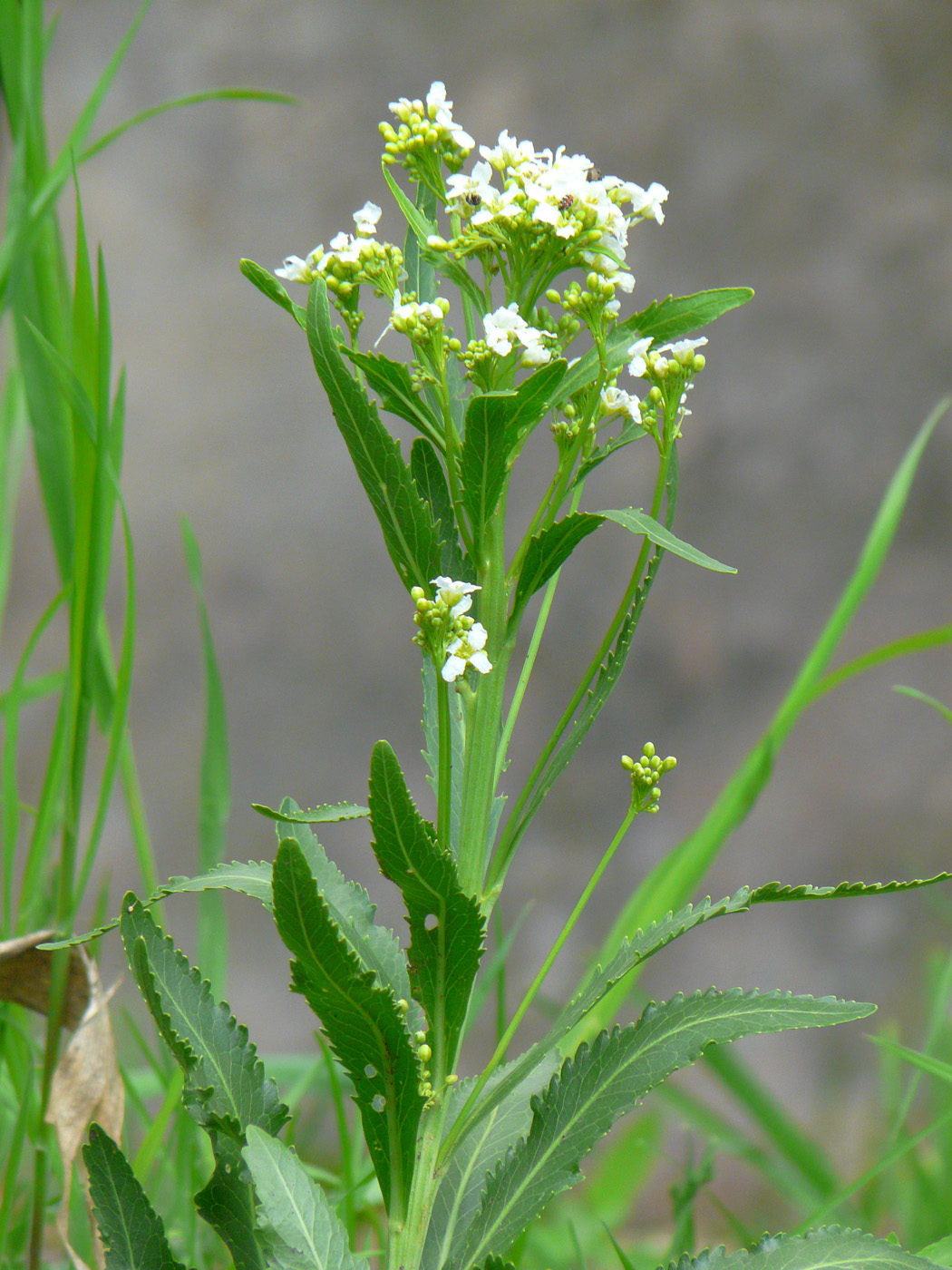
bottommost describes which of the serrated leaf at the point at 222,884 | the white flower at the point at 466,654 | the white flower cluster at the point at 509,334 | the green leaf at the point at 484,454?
the serrated leaf at the point at 222,884

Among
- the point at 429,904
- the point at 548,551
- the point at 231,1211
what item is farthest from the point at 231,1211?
the point at 548,551

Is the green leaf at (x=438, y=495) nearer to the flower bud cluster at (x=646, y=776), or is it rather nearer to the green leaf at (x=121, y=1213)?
the flower bud cluster at (x=646, y=776)

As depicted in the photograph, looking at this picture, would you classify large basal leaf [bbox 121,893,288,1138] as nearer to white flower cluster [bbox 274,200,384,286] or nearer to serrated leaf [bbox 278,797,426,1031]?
serrated leaf [bbox 278,797,426,1031]

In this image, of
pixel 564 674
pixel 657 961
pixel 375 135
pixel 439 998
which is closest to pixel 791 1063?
pixel 657 961

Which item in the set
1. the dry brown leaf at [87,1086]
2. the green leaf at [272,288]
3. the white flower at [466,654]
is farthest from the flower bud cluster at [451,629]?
the dry brown leaf at [87,1086]

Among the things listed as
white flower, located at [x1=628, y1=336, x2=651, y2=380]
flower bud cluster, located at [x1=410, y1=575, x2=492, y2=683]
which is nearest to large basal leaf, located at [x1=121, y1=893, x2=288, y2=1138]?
flower bud cluster, located at [x1=410, y1=575, x2=492, y2=683]

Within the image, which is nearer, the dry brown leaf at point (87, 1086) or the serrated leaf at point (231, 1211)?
the serrated leaf at point (231, 1211)

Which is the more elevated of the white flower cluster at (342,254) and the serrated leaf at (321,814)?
the white flower cluster at (342,254)
